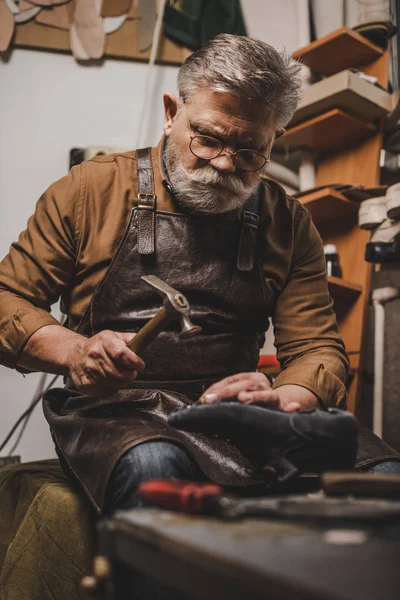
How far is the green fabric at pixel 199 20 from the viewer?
2.94 meters

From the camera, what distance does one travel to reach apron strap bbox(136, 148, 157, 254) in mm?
1651

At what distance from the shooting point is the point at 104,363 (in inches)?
52.6

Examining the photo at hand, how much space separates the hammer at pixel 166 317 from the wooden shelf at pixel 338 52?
6.64ft

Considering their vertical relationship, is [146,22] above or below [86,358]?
above

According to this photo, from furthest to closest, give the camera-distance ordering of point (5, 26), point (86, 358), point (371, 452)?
point (5, 26) → point (371, 452) → point (86, 358)

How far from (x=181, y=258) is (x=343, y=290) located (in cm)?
127

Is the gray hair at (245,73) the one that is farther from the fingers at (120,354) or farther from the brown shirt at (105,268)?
the fingers at (120,354)

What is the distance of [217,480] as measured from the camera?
1.28 m

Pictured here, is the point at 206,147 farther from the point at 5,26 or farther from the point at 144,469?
the point at 5,26

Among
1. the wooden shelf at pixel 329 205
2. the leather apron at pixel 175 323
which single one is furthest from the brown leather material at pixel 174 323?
the wooden shelf at pixel 329 205

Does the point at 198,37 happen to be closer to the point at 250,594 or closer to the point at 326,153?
the point at 326,153

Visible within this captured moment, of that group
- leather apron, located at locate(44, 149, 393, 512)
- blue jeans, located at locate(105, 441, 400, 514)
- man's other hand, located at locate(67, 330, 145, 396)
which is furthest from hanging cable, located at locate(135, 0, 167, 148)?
blue jeans, located at locate(105, 441, 400, 514)

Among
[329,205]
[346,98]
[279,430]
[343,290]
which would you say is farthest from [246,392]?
[346,98]

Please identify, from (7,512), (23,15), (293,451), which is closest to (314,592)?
(293,451)
